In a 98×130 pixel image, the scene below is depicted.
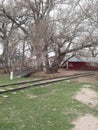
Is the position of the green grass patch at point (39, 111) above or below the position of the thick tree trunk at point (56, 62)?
below

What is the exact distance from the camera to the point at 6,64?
34250 mm

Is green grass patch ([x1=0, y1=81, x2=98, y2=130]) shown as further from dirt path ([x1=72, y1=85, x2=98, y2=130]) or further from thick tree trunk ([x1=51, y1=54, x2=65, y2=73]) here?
thick tree trunk ([x1=51, y1=54, x2=65, y2=73])

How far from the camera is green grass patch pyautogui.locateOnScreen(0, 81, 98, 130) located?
8961mm

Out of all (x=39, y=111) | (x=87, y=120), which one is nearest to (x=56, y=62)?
(x=39, y=111)

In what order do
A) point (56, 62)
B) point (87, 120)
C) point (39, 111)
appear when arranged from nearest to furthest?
point (87, 120) < point (39, 111) < point (56, 62)

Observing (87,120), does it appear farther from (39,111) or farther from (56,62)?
(56,62)

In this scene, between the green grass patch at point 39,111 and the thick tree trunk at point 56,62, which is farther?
the thick tree trunk at point 56,62

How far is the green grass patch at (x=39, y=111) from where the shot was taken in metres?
8.96

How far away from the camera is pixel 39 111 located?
34.9 feet

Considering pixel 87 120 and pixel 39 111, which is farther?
pixel 39 111

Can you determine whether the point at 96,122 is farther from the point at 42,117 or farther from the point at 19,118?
the point at 19,118

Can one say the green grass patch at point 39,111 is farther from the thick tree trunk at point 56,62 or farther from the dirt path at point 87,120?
the thick tree trunk at point 56,62

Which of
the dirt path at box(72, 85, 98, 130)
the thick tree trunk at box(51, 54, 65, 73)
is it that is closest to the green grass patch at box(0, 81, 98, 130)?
the dirt path at box(72, 85, 98, 130)

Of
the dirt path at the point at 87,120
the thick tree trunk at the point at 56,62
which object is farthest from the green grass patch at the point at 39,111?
the thick tree trunk at the point at 56,62
